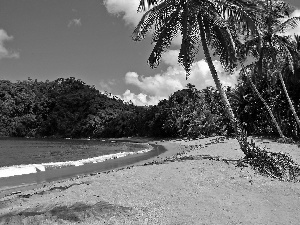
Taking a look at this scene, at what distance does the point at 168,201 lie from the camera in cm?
711

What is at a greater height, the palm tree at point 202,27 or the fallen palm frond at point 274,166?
the palm tree at point 202,27

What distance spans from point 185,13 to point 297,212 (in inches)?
327

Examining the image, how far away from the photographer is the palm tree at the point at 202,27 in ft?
40.1

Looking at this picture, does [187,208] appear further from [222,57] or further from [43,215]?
[222,57]

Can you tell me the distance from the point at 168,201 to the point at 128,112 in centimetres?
6185

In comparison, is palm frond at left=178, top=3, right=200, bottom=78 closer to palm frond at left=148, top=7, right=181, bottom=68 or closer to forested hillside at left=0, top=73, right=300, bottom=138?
palm frond at left=148, top=7, right=181, bottom=68

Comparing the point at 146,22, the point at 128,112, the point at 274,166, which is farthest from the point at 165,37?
the point at 128,112

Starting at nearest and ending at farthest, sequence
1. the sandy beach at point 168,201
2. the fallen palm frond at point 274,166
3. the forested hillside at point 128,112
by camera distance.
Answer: the sandy beach at point 168,201
the fallen palm frond at point 274,166
the forested hillside at point 128,112

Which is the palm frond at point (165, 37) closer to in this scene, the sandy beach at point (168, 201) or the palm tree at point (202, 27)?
the palm tree at point (202, 27)

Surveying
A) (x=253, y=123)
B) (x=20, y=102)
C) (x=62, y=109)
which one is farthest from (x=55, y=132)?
(x=253, y=123)

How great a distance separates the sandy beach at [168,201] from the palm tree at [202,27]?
11.4 feet

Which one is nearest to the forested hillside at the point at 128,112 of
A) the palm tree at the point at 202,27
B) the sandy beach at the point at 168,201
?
the palm tree at the point at 202,27

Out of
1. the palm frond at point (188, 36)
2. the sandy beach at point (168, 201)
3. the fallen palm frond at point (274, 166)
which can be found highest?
the palm frond at point (188, 36)

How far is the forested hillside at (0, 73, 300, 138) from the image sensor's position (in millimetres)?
31828
